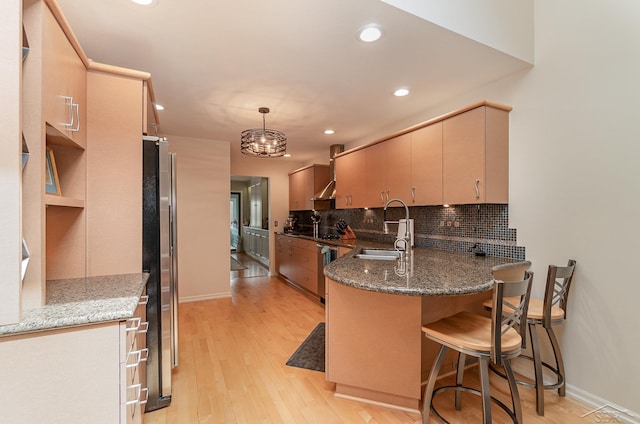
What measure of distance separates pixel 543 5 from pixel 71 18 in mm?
3298

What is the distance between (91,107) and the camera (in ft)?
5.56

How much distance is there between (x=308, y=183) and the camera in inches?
212

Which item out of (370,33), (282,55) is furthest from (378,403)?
(282,55)

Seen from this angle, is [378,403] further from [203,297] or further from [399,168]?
[203,297]

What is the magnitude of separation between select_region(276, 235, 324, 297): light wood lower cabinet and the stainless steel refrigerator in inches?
97.9

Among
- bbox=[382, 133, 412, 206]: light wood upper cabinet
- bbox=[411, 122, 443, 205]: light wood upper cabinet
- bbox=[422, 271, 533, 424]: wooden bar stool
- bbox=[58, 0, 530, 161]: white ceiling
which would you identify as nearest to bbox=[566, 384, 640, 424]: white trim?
bbox=[422, 271, 533, 424]: wooden bar stool

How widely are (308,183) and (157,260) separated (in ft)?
12.2

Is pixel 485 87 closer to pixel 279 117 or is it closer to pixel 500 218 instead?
pixel 500 218

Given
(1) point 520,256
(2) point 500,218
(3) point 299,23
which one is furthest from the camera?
(2) point 500,218

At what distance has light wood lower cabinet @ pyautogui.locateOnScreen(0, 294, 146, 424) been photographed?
972 millimetres

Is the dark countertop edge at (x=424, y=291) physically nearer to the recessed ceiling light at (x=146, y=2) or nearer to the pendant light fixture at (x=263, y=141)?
the recessed ceiling light at (x=146, y=2)

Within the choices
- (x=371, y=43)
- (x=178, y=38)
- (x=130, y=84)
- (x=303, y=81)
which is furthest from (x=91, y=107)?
(x=371, y=43)

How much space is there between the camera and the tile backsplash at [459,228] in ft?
8.40

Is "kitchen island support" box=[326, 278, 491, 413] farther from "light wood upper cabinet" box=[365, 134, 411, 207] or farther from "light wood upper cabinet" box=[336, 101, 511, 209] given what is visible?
"light wood upper cabinet" box=[365, 134, 411, 207]
